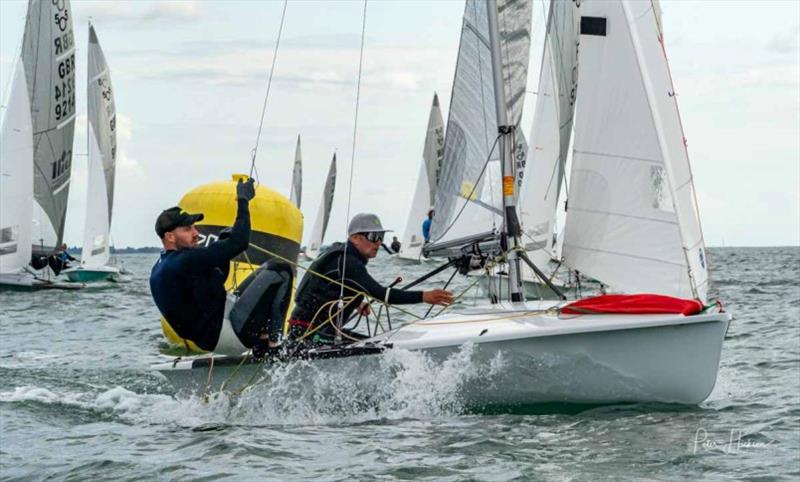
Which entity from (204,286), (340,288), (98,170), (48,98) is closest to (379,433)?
(340,288)

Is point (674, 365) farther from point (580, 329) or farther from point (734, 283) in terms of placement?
point (734, 283)

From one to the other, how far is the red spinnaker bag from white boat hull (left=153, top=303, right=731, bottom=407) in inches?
2.4

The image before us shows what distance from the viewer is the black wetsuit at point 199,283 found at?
736 cm

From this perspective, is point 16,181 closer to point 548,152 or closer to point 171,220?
point 548,152

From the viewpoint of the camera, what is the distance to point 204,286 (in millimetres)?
7594

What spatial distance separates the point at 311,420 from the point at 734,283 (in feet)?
66.3

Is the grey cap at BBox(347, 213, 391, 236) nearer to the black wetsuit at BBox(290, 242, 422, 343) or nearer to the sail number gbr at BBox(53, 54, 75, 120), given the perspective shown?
the black wetsuit at BBox(290, 242, 422, 343)

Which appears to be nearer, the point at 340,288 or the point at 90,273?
the point at 340,288

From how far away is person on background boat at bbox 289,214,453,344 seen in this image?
803 cm

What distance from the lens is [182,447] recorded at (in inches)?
271

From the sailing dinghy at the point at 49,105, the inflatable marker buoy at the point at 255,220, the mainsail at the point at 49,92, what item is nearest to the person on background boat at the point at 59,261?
the sailing dinghy at the point at 49,105

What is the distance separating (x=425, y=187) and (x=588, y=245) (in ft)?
102

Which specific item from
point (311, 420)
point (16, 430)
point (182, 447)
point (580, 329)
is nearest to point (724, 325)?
point (580, 329)

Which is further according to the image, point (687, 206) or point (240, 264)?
point (240, 264)
